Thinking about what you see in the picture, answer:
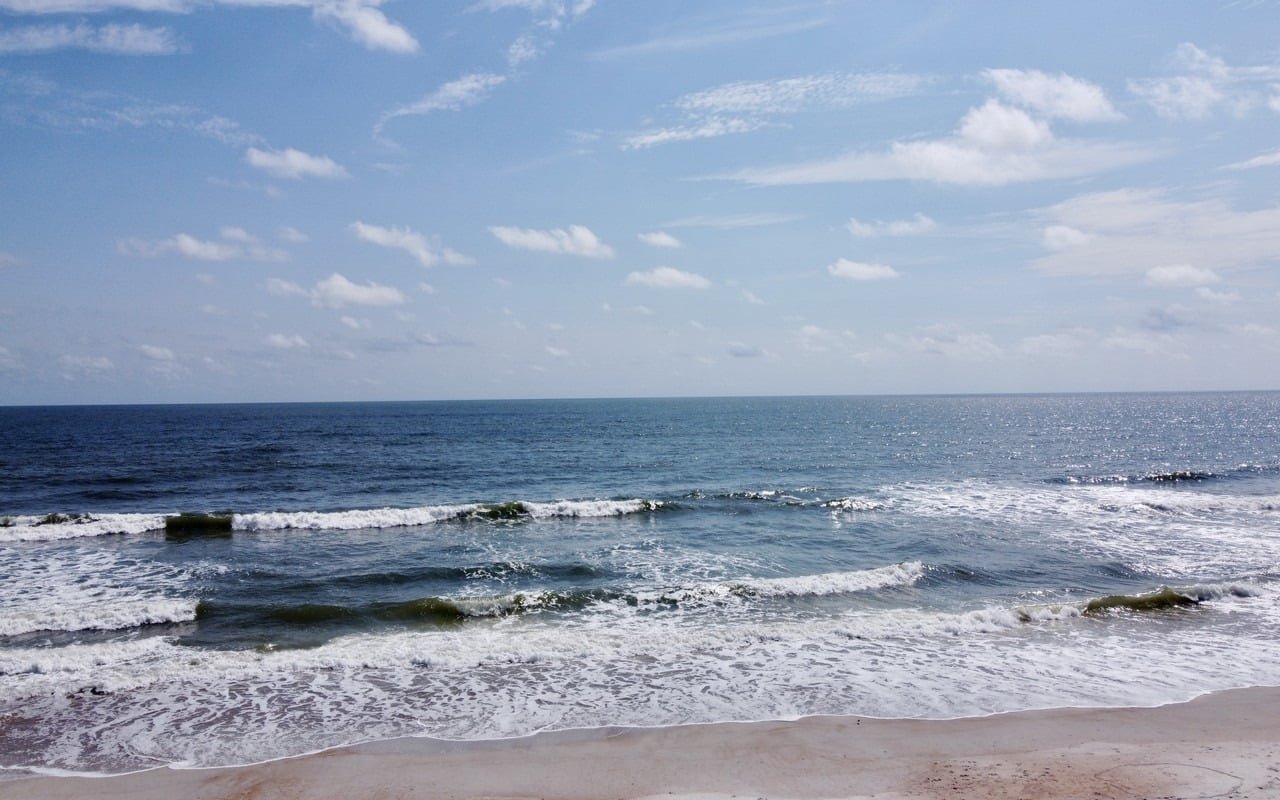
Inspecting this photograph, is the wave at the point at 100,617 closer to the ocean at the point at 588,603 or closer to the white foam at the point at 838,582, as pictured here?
the ocean at the point at 588,603

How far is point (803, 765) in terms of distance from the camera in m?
9.91

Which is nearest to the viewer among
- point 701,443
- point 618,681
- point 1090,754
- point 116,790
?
point 116,790

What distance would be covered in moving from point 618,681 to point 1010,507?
25.9m

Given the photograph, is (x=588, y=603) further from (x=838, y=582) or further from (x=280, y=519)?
(x=280, y=519)

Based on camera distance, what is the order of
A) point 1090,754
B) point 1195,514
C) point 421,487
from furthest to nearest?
point 421,487
point 1195,514
point 1090,754

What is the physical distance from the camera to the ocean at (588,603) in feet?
39.4

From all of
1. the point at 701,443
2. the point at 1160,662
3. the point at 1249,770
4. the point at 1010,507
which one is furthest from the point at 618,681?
the point at 701,443

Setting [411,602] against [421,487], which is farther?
[421,487]

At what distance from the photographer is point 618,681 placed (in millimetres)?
13195

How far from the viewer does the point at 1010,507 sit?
106ft

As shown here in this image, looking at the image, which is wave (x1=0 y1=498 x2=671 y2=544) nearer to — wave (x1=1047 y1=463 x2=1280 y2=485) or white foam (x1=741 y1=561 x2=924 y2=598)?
white foam (x1=741 y1=561 x2=924 y2=598)

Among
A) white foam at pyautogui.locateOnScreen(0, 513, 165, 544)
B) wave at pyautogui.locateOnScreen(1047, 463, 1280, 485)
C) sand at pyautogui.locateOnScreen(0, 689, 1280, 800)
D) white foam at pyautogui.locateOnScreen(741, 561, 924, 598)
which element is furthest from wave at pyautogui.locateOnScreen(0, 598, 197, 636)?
wave at pyautogui.locateOnScreen(1047, 463, 1280, 485)

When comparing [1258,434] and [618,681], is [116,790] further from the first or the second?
[1258,434]

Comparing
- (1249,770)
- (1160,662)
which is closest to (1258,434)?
(1160,662)
